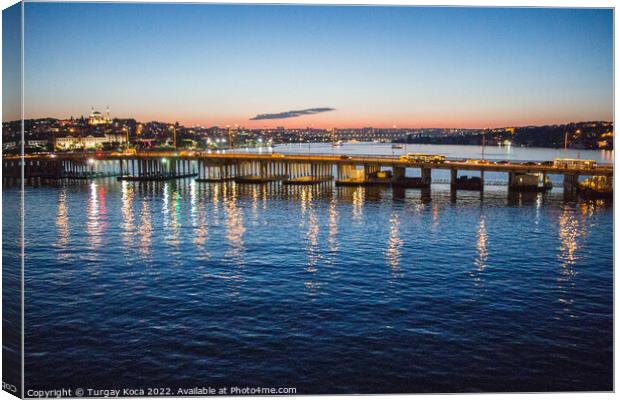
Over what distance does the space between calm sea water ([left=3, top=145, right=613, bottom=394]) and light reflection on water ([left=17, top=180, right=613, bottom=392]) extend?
55 millimetres

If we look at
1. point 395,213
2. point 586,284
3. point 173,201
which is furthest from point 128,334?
point 173,201

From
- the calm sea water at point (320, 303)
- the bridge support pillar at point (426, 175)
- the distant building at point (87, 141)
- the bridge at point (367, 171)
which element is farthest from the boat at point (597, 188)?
the distant building at point (87, 141)

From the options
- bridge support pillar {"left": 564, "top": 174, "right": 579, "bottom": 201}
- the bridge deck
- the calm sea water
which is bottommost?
the calm sea water

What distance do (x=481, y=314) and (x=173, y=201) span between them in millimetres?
30581

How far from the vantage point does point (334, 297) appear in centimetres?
1744

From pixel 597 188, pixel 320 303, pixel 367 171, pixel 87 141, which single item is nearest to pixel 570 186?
pixel 597 188

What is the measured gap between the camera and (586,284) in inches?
746

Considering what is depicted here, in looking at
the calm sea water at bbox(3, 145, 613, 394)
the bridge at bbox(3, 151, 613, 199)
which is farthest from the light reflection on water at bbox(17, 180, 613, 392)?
the bridge at bbox(3, 151, 613, 199)

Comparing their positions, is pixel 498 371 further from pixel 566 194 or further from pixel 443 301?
pixel 566 194

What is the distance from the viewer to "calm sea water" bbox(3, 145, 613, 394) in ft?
40.9

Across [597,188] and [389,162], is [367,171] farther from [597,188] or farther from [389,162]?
[597,188]

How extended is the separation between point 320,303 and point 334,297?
711 millimetres

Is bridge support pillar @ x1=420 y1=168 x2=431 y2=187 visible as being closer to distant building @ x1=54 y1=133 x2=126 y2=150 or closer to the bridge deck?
the bridge deck

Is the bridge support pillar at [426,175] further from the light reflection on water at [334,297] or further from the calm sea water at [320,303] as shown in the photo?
the calm sea water at [320,303]
